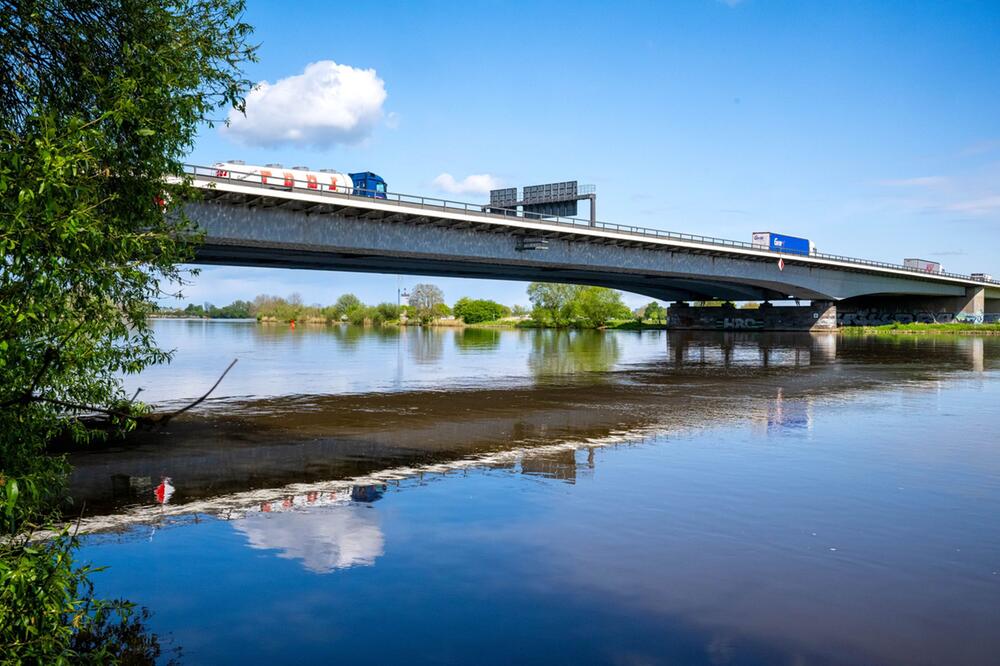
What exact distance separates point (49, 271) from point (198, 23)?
5480 mm

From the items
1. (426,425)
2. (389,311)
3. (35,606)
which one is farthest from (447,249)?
(389,311)

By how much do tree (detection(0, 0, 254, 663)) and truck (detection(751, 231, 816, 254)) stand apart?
86.3 metres

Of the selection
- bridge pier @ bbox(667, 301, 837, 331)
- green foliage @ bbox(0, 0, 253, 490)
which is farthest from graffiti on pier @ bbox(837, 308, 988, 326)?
green foliage @ bbox(0, 0, 253, 490)

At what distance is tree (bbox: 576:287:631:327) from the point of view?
15150cm

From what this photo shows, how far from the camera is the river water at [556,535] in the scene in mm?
8305

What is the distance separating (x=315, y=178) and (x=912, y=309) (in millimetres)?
117778

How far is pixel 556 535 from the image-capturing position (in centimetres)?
1172

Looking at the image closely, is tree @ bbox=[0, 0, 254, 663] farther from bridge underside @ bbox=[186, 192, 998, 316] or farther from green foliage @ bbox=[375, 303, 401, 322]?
green foliage @ bbox=[375, 303, 401, 322]

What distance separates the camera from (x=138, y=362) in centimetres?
1061

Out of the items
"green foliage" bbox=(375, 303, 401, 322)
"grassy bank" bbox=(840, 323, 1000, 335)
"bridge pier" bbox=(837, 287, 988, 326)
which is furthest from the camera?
"green foliage" bbox=(375, 303, 401, 322)

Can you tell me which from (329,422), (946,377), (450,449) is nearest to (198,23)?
(450,449)

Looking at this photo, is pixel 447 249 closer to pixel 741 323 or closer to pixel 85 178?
pixel 85 178

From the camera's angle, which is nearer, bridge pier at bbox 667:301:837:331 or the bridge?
the bridge

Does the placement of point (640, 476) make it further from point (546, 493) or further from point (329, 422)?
point (329, 422)
